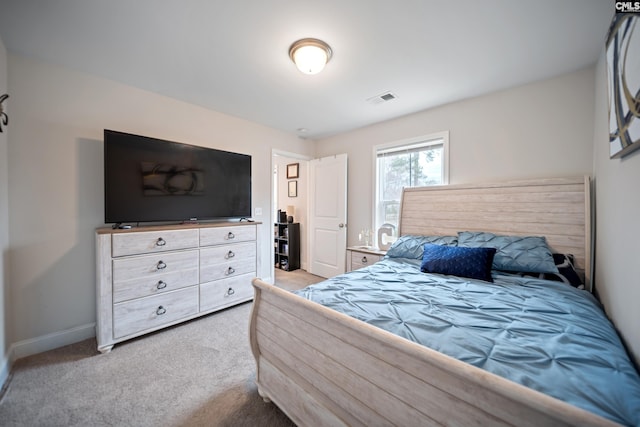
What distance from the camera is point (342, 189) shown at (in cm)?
390

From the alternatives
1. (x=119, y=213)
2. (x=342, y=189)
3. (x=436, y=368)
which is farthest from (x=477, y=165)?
(x=119, y=213)

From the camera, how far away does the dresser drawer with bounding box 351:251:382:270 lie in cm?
300

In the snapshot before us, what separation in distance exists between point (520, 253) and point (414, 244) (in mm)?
878

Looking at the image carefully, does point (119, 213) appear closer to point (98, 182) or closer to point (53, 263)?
point (98, 182)

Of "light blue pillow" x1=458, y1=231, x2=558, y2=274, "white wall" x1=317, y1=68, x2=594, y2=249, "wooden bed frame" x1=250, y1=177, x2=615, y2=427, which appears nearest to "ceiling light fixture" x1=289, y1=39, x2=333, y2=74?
"wooden bed frame" x1=250, y1=177, x2=615, y2=427

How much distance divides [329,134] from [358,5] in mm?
2680

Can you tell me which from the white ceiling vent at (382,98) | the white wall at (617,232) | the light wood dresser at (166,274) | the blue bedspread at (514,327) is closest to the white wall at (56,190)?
the light wood dresser at (166,274)

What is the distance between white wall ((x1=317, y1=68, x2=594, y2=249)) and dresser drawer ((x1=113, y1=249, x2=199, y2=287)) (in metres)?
3.08

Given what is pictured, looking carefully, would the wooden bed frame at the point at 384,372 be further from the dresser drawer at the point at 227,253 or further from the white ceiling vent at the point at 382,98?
the white ceiling vent at the point at 382,98

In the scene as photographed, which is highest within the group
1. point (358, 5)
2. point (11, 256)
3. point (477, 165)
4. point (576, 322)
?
point (358, 5)

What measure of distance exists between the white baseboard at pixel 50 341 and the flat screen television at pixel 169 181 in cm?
106

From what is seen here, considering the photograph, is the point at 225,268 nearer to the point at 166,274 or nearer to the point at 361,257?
the point at 166,274

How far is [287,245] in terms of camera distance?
4652 millimetres

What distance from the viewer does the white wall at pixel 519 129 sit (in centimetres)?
218
